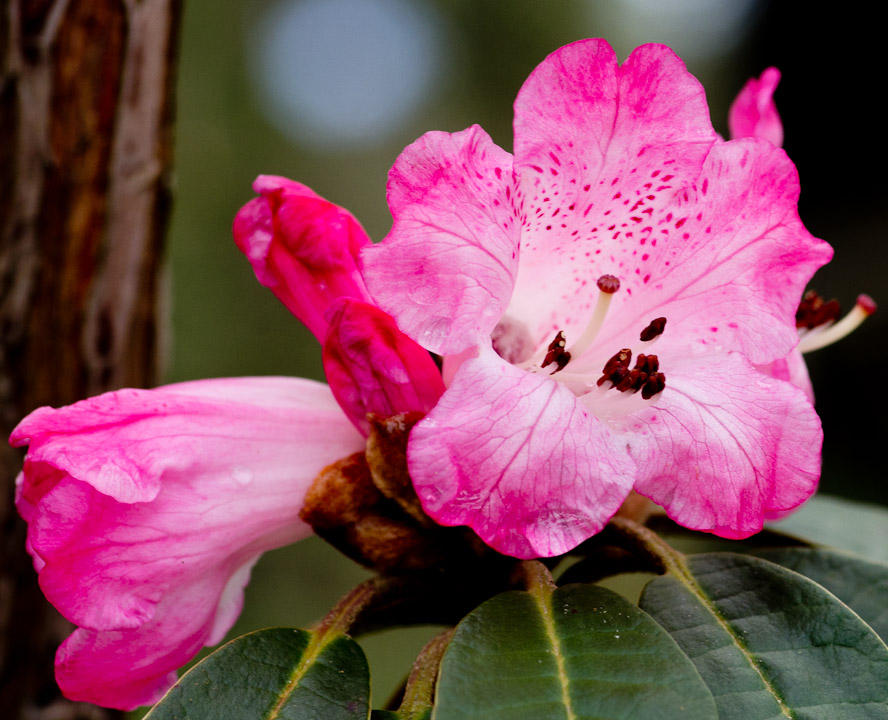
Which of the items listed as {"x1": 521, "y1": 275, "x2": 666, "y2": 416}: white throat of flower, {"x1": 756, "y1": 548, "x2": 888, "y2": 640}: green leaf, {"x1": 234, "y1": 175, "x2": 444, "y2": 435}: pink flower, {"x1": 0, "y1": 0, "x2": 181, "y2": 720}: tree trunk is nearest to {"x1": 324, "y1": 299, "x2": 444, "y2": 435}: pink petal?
{"x1": 234, "y1": 175, "x2": 444, "y2": 435}: pink flower

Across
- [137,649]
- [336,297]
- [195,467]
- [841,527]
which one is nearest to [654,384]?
[336,297]

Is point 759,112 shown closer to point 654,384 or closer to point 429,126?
point 654,384

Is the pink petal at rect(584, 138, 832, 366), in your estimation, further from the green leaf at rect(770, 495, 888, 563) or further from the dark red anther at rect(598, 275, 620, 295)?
the green leaf at rect(770, 495, 888, 563)

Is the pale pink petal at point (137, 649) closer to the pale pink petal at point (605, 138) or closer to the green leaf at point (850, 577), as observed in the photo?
the pale pink petal at point (605, 138)

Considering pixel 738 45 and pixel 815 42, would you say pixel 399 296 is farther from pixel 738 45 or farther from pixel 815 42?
pixel 738 45

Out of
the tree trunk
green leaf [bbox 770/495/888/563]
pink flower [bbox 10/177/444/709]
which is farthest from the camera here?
green leaf [bbox 770/495/888/563]

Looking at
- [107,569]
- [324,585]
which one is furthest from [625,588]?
[107,569]

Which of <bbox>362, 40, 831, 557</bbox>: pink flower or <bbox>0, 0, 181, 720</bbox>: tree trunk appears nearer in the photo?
<bbox>362, 40, 831, 557</bbox>: pink flower
